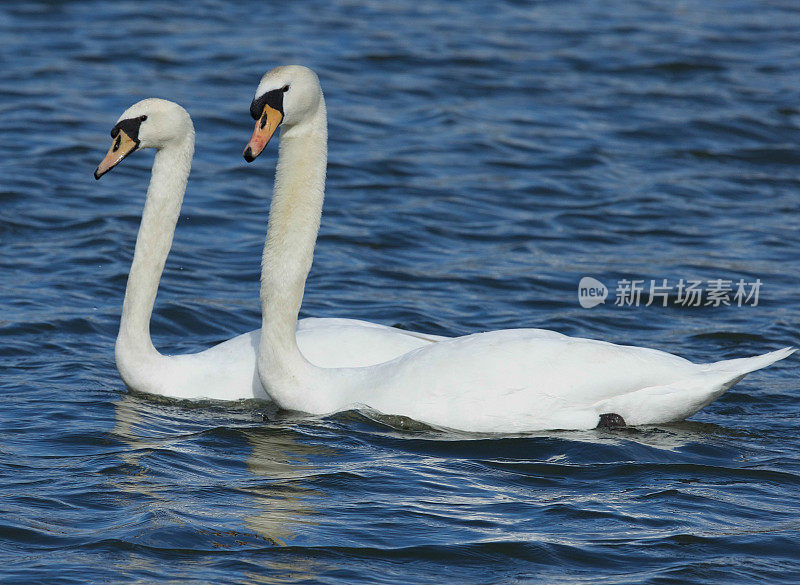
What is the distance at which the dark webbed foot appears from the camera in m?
7.43

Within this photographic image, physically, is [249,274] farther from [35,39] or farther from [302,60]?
[35,39]

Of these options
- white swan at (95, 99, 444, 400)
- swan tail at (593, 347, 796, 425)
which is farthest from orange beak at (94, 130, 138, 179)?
swan tail at (593, 347, 796, 425)

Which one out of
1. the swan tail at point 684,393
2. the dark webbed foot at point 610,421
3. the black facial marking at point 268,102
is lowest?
the dark webbed foot at point 610,421

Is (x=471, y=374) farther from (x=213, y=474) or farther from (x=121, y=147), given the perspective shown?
(x=121, y=147)

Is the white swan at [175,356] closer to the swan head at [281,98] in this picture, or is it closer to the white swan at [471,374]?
the white swan at [471,374]

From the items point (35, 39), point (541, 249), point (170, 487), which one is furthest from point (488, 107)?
point (170, 487)

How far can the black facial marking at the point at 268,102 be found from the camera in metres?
7.32

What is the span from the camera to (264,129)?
23.8 feet

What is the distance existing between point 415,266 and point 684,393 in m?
4.37

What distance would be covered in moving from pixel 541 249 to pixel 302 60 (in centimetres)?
672

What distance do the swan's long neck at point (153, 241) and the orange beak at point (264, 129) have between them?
107cm

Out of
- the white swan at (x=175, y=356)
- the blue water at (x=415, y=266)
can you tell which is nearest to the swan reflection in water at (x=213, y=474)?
the blue water at (x=415, y=266)

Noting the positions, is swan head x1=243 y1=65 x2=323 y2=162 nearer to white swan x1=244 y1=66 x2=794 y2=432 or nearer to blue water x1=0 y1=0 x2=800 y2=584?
white swan x1=244 y1=66 x2=794 y2=432

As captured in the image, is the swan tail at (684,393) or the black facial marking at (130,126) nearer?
the swan tail at (684,393)
